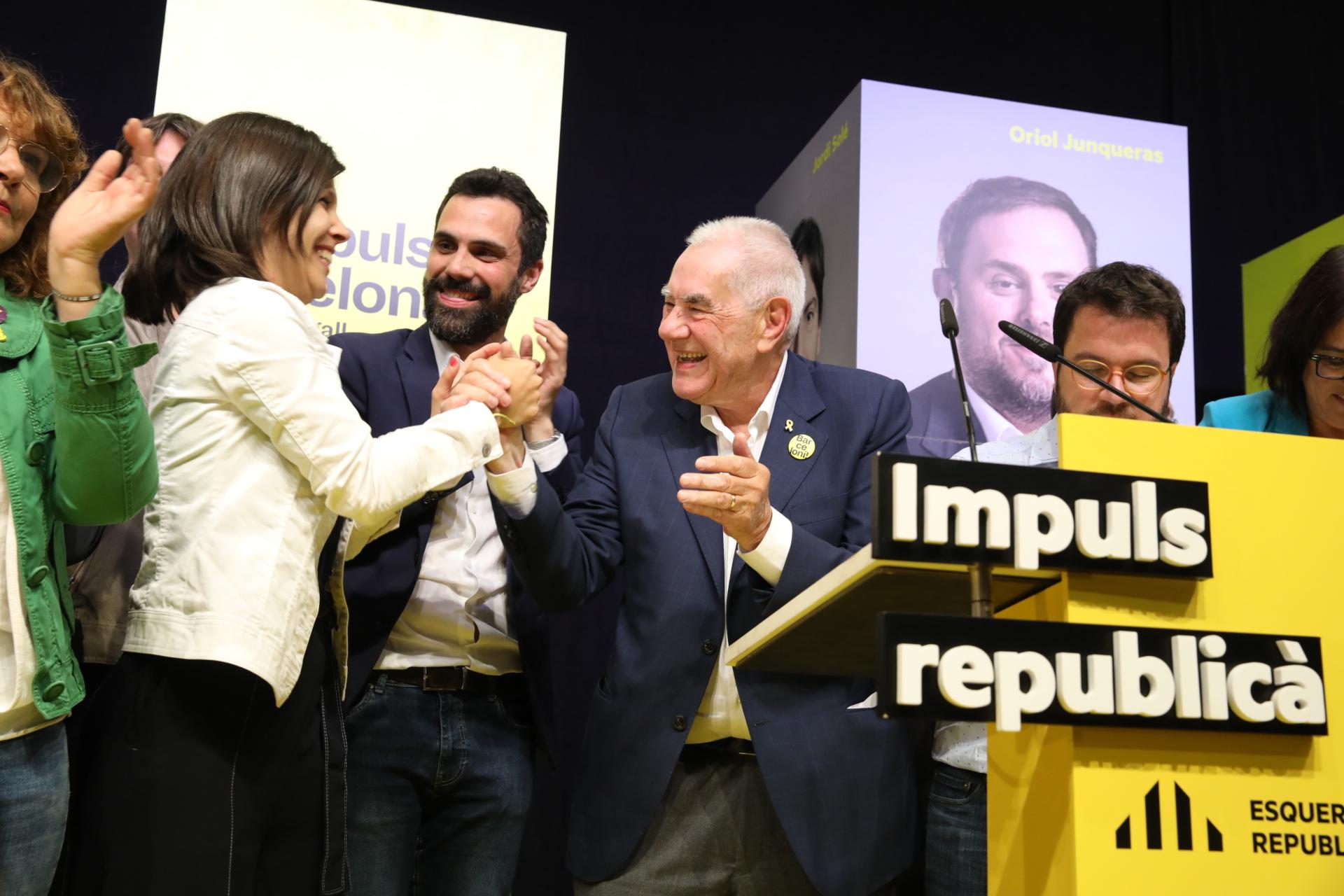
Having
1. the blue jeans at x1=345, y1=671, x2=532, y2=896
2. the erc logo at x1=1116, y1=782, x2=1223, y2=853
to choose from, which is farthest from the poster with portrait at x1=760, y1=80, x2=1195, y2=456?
the erc logo at x1=1116, y1=782, x2=1223, y2=853

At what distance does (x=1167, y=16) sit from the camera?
14.7 feet

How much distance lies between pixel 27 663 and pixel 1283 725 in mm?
1489

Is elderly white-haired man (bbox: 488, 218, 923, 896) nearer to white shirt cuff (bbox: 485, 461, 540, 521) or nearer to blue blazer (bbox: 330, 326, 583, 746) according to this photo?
white shirt cuff (bbox: 485, 461, 540, 521)

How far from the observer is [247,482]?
1654 mm

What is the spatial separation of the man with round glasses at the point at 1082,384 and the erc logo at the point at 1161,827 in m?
0.89

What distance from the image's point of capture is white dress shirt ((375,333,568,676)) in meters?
2.29

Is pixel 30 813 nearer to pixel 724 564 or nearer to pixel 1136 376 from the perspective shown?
pixel 724 564

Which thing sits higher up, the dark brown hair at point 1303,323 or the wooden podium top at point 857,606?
the dark brown hair at point 1303,323

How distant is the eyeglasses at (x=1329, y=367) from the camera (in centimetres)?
231

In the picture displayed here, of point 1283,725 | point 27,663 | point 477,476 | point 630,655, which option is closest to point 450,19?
point 477,476

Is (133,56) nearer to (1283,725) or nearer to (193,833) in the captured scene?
(193,833)

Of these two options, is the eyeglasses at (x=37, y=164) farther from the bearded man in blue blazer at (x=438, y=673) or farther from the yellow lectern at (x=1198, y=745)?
the yellow lectern at (x=1198, y=745)

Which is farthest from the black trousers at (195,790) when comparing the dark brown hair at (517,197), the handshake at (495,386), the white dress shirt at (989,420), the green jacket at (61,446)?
the white dress shirt at (989,420)

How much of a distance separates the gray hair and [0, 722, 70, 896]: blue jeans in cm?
147
